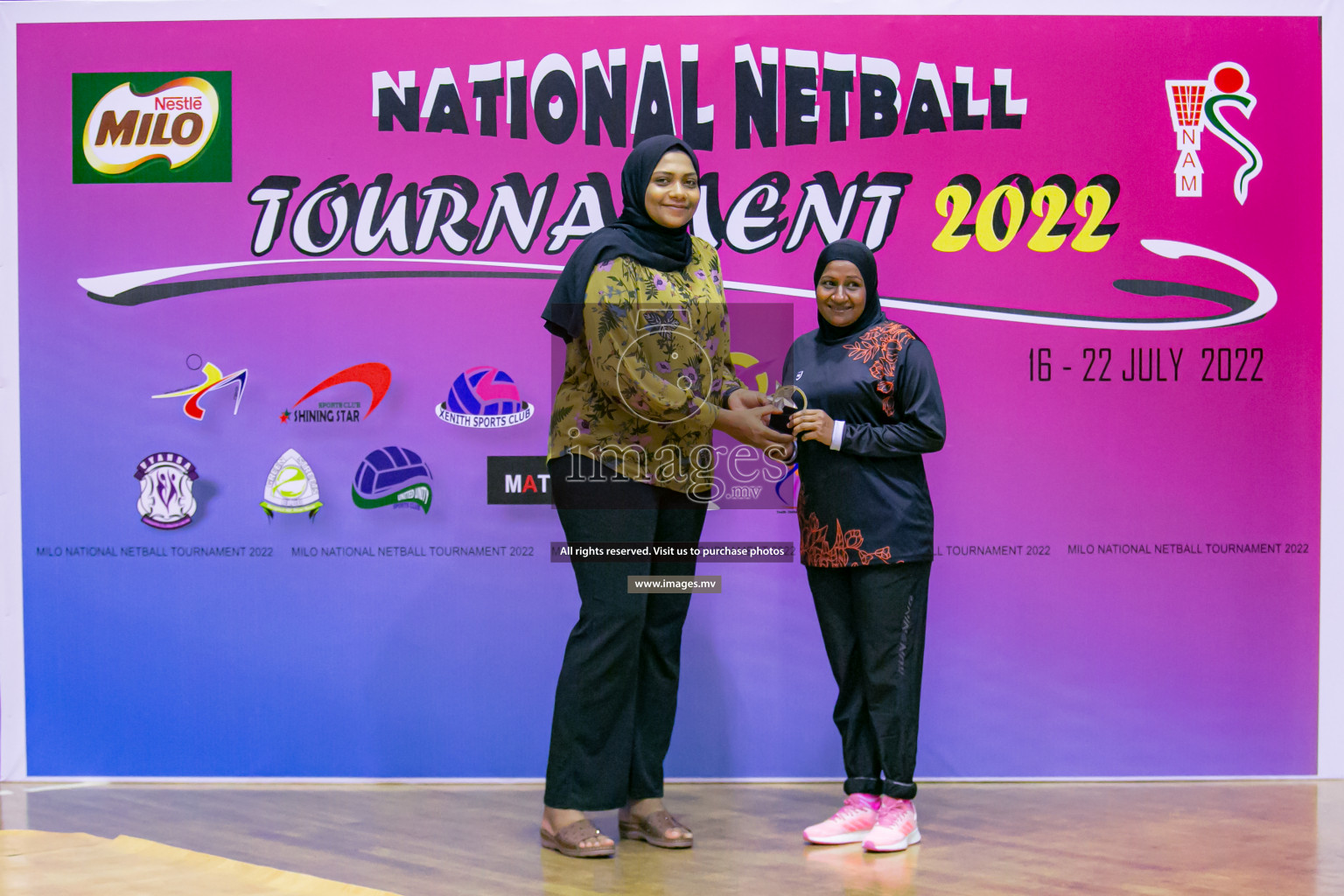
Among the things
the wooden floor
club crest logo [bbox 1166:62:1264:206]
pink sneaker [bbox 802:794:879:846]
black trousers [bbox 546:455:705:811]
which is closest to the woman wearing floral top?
black trousers [bbox 546:455:705:811]

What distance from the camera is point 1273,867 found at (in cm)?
261

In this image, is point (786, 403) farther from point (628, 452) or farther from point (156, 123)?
point (156, 123)

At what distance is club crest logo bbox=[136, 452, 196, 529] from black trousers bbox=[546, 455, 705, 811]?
1411mm

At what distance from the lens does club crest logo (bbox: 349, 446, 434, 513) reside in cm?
341

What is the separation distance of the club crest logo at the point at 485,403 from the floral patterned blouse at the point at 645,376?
691mm

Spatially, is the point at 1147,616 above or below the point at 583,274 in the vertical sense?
below

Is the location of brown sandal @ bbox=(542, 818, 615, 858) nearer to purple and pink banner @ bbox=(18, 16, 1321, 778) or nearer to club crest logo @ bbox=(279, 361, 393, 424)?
purple and pink banner @ bbox=(18, 16, 1321, 778)

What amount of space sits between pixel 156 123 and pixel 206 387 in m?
0.83

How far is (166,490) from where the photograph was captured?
3426 mm

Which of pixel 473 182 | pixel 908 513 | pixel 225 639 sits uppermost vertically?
pixel 473 182

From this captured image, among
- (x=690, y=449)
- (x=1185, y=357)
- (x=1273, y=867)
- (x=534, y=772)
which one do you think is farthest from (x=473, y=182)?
(x=1273, y=867)

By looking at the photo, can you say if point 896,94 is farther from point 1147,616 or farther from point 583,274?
point 1147,616

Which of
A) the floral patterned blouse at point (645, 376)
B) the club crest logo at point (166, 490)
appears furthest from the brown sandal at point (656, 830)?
the club crest logo at point (166, 490)

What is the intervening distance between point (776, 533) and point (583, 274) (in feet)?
3.82
